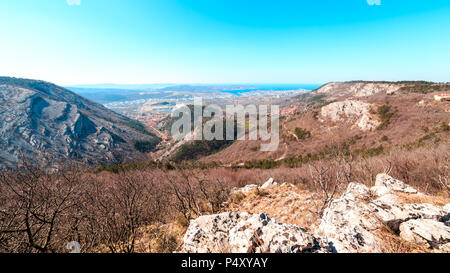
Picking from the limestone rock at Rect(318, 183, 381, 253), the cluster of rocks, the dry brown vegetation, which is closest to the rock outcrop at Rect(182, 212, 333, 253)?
the cluster of rocks

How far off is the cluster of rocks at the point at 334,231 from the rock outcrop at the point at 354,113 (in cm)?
6963

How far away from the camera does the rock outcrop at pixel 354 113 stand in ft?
192

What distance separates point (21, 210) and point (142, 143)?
131622mm

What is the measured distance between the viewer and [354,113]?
69.6 m

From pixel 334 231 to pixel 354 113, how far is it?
3342 inches

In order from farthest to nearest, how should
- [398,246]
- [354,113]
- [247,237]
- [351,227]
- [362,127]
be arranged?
[354,113], [362,127], [351,227], [247,237], [398,246]

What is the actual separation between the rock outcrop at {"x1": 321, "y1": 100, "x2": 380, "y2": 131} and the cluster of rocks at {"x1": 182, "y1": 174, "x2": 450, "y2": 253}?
228 ft

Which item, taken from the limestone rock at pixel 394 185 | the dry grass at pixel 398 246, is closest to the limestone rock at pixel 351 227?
the dry grass at pixel 398 246

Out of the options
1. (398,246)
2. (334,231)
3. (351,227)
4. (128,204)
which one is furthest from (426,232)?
(128,204)

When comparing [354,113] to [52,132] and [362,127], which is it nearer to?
[362,127]

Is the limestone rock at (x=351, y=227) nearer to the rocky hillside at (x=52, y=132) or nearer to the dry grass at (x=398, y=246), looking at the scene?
the dry grass at (x=398, y=246)
